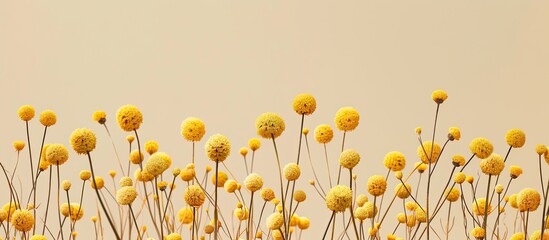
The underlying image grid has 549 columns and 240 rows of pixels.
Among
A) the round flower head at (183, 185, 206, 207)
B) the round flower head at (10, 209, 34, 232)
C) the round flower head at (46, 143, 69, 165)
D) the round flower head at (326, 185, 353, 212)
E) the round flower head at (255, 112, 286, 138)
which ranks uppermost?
the round flower head at (255, 112, 286, 138)

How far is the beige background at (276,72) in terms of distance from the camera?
2.15 m

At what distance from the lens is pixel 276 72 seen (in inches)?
85.7

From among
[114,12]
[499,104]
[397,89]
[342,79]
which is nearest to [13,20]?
[114,12]

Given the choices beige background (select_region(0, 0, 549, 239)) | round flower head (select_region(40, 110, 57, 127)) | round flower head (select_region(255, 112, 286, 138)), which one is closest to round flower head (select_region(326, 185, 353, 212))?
round flower head (select_region(255, 112, 286, 138))

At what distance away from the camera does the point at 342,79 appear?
7.16 feet

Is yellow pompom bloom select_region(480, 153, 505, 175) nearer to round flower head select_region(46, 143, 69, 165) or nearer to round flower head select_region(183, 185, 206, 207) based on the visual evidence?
round flower head select_region(183, 185, 206, 207)

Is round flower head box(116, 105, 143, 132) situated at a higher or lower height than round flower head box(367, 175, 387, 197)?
higher

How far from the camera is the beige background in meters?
2.15

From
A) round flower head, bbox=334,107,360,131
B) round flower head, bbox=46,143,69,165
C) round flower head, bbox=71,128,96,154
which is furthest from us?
round flower head, bbox=334,107,360,131

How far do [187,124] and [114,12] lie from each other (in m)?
1.43

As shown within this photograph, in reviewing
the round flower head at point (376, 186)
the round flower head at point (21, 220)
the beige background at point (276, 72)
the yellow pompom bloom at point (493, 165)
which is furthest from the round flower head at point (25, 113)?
the beige background at point (276, 72)

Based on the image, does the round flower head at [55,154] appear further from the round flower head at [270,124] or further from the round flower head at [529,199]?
the round flower head at [529,199]

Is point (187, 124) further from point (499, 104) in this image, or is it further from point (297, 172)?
point (499, 104)

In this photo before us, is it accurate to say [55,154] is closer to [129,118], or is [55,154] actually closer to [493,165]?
[129,118]
